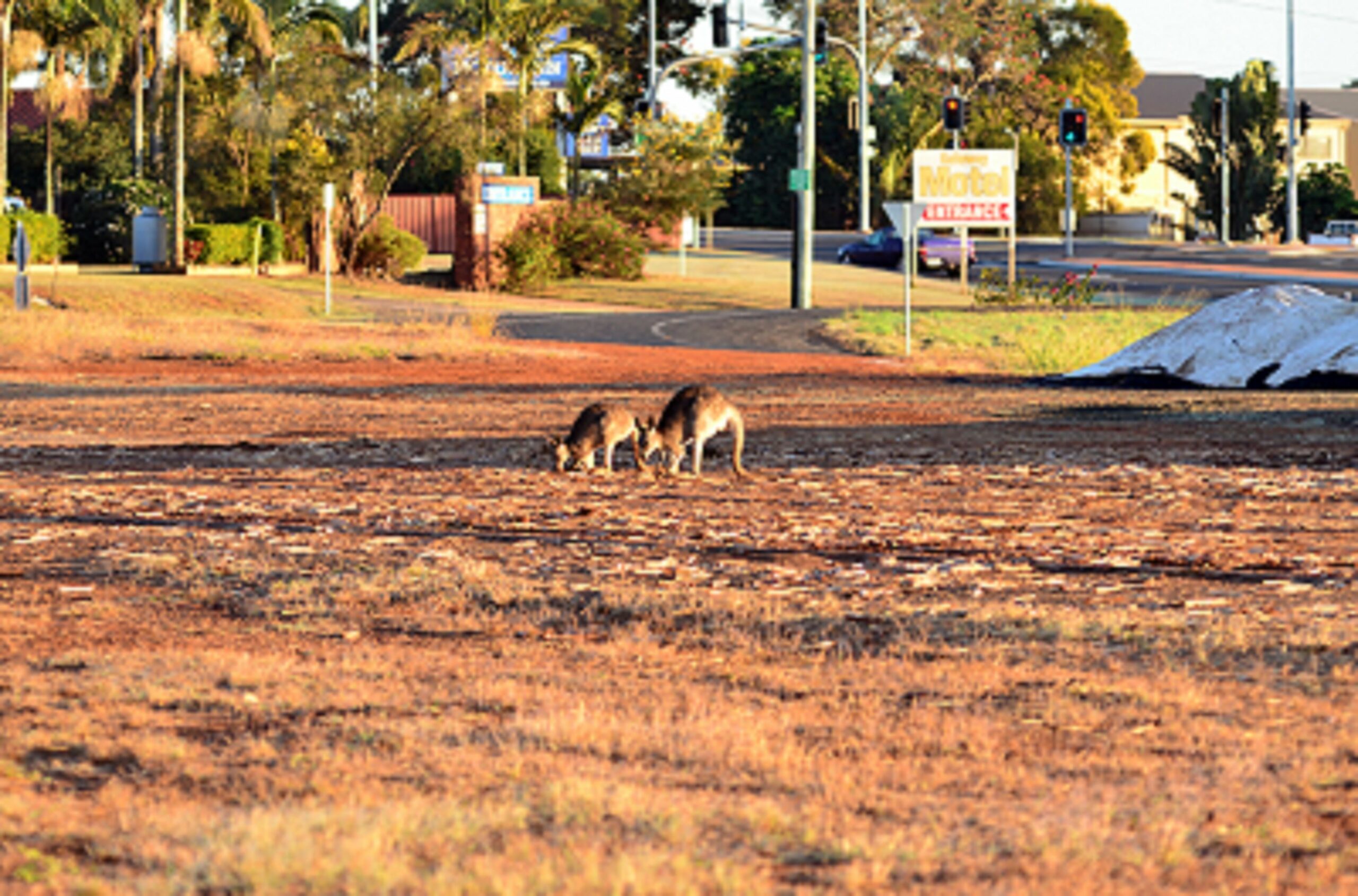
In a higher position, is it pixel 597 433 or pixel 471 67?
pixel 471 67

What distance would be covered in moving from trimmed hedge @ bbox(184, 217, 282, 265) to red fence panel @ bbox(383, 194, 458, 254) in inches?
555

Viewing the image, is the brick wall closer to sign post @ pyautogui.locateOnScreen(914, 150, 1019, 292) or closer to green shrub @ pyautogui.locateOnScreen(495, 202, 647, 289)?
green shrub @ pyautogui.locateOnScreen(495, 202, 647, 289)

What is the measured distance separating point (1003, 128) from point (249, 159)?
4026 cm

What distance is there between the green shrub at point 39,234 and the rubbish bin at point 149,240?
195 centimetres

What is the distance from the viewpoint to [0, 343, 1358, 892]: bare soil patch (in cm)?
510

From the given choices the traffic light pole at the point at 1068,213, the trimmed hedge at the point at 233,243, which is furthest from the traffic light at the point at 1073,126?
the trimmed hedge at the point at 233,243

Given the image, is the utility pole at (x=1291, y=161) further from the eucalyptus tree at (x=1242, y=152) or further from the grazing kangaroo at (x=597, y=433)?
the grazing kangaroo at (x=597, y=433)

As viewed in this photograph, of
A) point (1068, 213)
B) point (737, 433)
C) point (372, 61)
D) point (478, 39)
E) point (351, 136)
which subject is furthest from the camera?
point (1068, 213)

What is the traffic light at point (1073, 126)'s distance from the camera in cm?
4806

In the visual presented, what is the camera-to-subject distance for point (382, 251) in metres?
50.9

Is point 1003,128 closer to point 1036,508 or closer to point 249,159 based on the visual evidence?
point 249,159

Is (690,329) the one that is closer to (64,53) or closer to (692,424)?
(692,424)

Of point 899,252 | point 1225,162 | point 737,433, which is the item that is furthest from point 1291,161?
point 737,433

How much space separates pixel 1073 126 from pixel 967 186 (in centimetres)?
738
